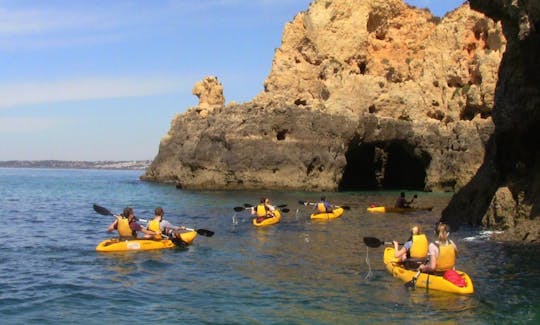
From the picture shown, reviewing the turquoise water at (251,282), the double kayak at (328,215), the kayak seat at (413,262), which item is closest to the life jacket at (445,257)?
the turquoise water at (251,282)

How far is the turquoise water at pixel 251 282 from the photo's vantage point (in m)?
11.6

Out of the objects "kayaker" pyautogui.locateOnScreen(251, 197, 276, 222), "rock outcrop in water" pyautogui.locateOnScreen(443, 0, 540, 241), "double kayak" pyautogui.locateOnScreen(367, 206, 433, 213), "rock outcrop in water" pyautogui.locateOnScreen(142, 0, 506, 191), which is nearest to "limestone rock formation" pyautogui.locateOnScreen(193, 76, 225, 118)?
"rock outcrop in water" pyautogui.locateOnScreen(142, 0, 506, 191)

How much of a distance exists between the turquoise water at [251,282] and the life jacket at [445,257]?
68cm

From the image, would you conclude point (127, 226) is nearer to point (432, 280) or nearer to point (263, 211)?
point (263, 211)

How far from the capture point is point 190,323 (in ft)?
36.4

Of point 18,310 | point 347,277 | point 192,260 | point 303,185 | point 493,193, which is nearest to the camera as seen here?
point 18,310

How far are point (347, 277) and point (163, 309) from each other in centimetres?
487

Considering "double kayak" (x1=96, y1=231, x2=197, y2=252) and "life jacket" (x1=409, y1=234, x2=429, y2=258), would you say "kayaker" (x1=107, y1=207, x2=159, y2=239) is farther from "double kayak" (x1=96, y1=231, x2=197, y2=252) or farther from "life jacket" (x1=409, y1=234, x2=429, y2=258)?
"life jacket" (x1=409, y1=234, x2=429, y2=258)

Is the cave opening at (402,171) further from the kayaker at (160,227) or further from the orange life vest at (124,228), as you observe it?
the orange life vest at (124,228)

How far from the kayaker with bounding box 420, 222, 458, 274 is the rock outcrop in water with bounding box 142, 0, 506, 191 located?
34636mm

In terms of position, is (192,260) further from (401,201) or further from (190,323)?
(401,201)

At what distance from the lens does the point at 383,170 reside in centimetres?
6050

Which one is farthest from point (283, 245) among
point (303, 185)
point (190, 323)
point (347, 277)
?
point (303, 185)

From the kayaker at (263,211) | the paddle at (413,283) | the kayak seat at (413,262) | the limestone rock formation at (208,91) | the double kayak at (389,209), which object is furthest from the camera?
the limestone rock formation at (208,91)
